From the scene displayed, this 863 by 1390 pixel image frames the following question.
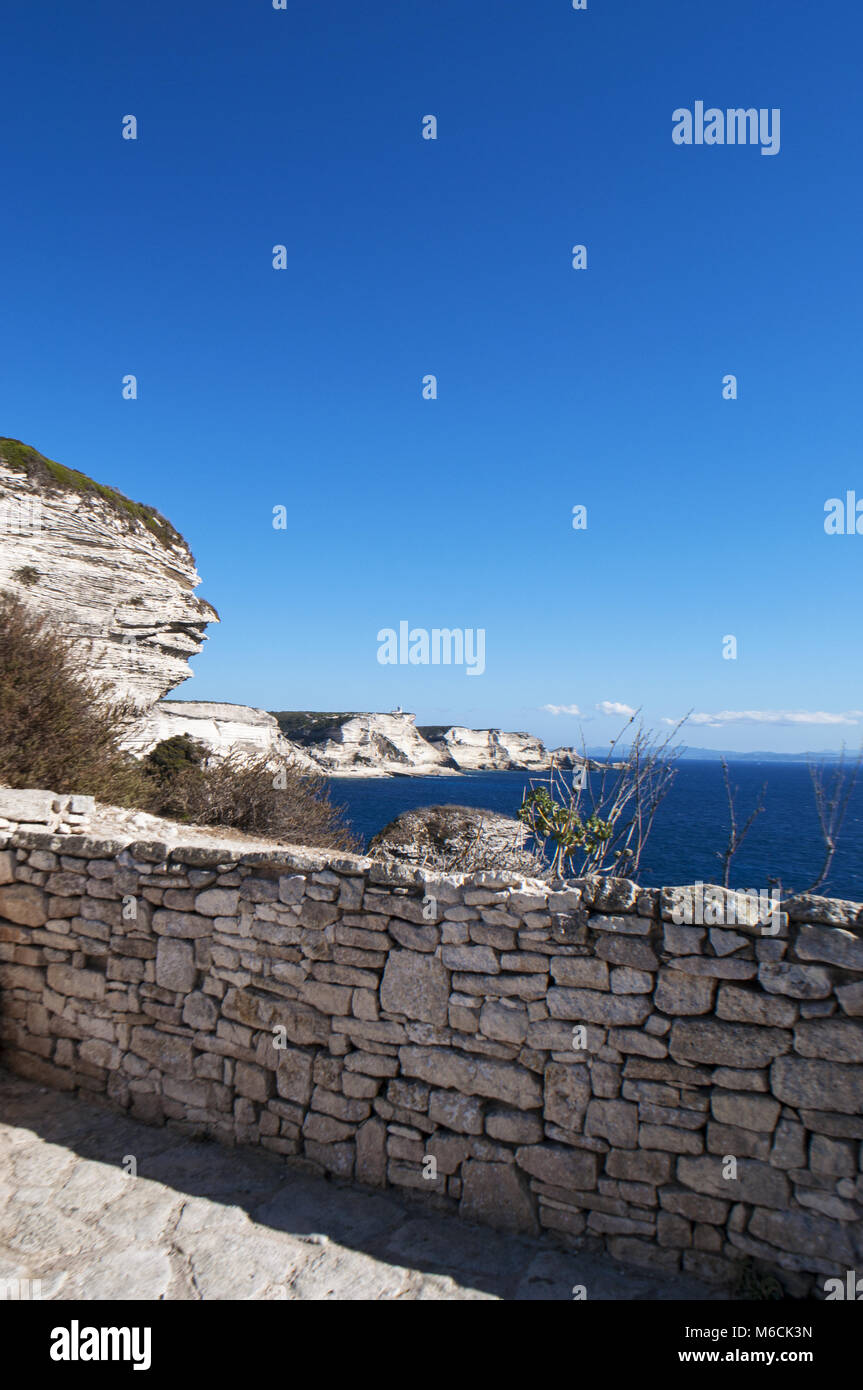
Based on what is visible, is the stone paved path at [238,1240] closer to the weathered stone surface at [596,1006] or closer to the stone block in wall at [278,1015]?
the stone block in wall at [278,1015]

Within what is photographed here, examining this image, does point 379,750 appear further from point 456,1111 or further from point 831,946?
point 831,946

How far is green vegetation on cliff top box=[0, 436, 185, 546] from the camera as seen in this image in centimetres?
1819

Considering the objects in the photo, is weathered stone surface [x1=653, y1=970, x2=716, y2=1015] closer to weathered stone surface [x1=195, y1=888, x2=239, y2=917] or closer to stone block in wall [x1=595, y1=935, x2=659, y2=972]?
stone block in wall [x1=595, y1=935, x2=659, y2=972]

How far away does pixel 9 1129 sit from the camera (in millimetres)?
4871

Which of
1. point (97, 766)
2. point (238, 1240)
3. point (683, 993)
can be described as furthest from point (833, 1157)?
point (97, 766)

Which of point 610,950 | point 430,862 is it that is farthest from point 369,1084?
point 430,862

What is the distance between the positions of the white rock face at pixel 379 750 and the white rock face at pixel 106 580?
175 ft

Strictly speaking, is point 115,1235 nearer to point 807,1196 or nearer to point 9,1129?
point 9,1129

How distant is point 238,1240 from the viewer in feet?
12.6

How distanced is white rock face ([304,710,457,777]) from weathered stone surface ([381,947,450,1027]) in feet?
231

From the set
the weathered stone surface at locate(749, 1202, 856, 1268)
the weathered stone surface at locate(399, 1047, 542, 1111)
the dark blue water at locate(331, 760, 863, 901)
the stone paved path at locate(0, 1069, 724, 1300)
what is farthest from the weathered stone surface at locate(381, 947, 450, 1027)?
the dark blue water at locate(331, 760, 863, 901)

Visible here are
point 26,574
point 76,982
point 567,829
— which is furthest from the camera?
point 26,574

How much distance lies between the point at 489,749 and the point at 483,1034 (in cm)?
10576

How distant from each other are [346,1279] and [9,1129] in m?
2.70
